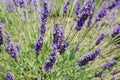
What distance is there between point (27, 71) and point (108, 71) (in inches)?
26.8

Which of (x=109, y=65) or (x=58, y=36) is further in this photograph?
(x=109, y=65)

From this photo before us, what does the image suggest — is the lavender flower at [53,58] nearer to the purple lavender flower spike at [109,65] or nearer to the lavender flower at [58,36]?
the lavender flower at [58,36]

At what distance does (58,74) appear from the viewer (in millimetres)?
1962

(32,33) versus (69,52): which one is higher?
(32,33)

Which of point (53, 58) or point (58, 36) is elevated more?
point (58, 36)

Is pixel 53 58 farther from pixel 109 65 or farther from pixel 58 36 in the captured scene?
pixel 109 65

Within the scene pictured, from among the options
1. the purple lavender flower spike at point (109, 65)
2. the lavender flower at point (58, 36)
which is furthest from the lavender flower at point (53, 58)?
the purple lavender flower spike at point (109, 65)

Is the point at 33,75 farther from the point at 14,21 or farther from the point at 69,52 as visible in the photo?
the point at 14,21

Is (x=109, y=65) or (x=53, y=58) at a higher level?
(x=109, y=65)

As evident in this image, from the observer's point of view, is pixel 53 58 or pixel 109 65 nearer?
pixel 53 58

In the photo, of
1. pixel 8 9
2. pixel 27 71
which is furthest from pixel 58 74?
pixel 8 9

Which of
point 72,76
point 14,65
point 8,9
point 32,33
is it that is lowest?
point 72,76

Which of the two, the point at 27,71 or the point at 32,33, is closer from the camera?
the point at 27,71

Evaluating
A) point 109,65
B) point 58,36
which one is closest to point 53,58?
point 58,36
